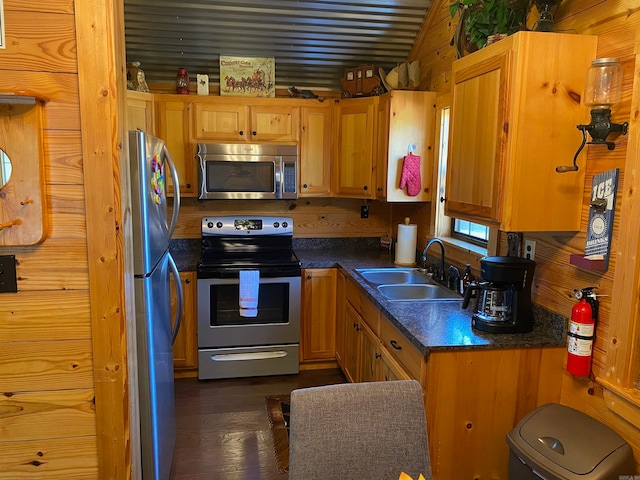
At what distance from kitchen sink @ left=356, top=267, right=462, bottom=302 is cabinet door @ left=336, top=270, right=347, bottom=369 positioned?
0.82 ft

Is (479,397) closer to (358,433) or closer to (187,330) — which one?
(358,433)

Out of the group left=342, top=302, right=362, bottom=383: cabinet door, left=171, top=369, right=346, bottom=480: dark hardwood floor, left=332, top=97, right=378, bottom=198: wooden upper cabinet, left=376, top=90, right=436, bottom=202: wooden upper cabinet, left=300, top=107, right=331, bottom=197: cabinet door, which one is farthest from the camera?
left=300, top=107, right=331, bottom=197: cabinet door

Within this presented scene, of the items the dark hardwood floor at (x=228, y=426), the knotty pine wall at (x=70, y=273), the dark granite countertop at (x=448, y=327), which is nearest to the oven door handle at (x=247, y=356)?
the dark hardwood floor at (x=228, y=426)

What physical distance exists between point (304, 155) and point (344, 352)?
149 centimetres

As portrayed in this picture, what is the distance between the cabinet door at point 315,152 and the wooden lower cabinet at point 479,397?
201 centimetres

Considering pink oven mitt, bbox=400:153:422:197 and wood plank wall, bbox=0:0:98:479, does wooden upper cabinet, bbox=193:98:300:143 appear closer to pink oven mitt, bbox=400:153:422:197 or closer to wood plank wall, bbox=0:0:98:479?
pink oven mitt, bbox=400:153:422:197

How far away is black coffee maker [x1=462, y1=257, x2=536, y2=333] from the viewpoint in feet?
6.66

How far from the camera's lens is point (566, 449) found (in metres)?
1.54

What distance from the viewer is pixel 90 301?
5.13 ft

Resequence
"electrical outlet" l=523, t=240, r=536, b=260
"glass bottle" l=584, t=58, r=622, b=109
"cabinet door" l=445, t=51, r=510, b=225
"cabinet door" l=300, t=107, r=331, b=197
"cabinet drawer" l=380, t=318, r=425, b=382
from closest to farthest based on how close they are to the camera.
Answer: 1. "glass bottle" l=584, t=58, r=622, b=109
2. "cabinet door" l=445, t=51, r=510, b=225
3. "cabinet drawer" l=380, t=318, r=425, b=382
4. "electrical outlet" l=523, t=240, r=536, b=260
5. "cabinet door" l=300, t=107, r=331, b=197

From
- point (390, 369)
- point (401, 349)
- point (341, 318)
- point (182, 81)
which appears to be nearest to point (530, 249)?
point (401, 349)

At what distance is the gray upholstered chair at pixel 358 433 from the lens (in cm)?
122

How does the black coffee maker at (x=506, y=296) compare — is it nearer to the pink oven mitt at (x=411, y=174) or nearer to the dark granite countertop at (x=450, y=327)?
the dark granite countertop at (x=450, y=327)

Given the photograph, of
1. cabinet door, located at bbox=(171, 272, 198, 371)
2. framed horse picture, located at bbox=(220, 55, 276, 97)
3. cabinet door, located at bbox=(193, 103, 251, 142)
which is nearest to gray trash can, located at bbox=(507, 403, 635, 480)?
cabinet door, located at bbox=(171, 272, 198, 371)
